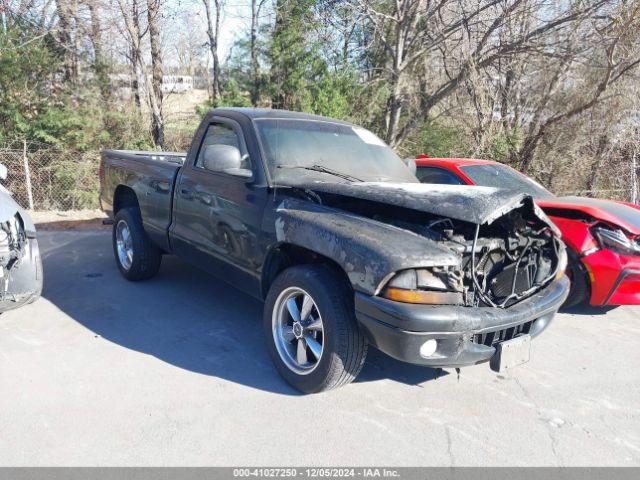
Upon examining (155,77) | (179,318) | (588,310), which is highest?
(155,77)

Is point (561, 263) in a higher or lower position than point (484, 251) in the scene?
lower

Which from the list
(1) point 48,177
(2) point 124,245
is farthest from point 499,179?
(1) point 48,177

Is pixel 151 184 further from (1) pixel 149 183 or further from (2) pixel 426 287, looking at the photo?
(2) pixel 426 287

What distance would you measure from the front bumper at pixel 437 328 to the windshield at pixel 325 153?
4.64 ft

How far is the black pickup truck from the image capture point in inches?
108

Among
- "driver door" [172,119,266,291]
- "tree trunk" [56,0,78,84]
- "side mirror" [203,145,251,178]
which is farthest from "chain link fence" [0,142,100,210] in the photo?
"side mirror" [203,145,251,178]

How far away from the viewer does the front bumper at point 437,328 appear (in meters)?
2.67

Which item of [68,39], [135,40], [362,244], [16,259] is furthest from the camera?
[68,39]

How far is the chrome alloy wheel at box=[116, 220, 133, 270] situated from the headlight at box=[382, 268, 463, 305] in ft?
12.2

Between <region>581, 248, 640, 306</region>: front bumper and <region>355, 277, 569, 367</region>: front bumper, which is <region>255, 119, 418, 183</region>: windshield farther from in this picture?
<region>581, 248, 640, 306</region>: front bumper

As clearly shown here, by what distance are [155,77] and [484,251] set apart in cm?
1342

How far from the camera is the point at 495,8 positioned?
37.3 ft

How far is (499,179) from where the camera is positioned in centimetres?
→ 609
